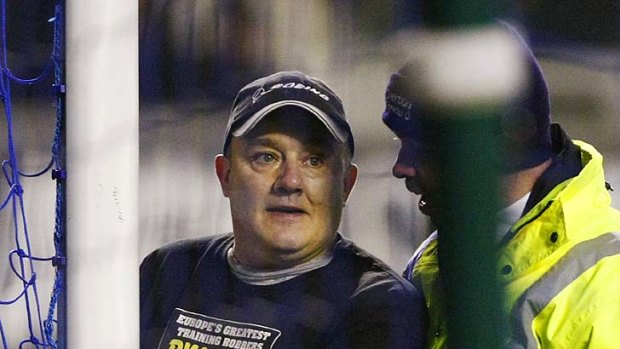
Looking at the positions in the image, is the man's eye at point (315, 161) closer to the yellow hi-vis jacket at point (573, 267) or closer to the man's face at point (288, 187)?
the man's face at point (288, 187)

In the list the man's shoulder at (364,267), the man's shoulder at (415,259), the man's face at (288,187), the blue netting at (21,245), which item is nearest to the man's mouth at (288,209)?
the man's face at (288,187)

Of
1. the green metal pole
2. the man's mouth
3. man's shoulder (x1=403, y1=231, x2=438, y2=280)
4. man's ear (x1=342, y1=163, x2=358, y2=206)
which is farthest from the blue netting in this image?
the green metal pole

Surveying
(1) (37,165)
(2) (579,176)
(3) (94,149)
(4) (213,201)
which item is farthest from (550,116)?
(1) (37,165)

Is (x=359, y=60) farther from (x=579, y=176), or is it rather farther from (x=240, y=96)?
(x=579, y=176)

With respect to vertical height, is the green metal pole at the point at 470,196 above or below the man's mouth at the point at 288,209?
above

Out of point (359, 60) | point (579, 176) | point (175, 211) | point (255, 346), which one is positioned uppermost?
point (359, 60)

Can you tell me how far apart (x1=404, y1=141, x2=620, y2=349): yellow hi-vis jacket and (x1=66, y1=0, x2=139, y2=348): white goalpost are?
1.48 feet

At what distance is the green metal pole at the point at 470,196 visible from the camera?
693mm

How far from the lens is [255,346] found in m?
2.00

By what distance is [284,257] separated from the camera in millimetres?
2014

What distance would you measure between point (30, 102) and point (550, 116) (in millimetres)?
980

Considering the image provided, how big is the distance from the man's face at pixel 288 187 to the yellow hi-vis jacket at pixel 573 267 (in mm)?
192

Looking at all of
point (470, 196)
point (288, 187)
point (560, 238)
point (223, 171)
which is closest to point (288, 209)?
point (288, 187)

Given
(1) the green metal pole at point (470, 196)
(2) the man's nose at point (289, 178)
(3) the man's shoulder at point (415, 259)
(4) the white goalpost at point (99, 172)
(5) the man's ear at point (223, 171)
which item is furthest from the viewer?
(5) the man's ear at point (223, 171)
